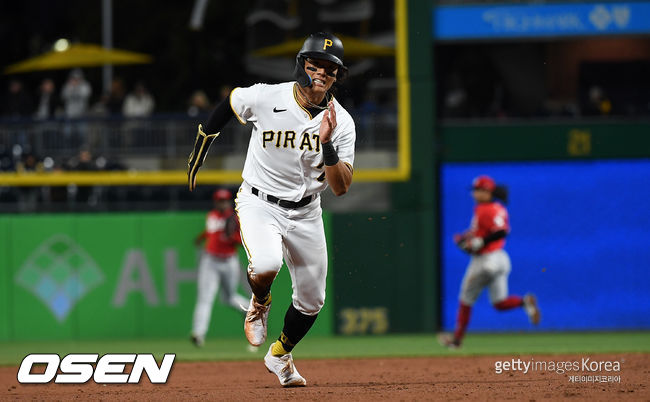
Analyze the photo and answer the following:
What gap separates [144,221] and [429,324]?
4.10 meters

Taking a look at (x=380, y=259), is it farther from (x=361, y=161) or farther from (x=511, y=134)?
(x=511, y=134)

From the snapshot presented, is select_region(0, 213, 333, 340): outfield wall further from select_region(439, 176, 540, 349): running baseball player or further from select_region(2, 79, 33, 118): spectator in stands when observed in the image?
select_region(439, 176, 540, 349): running baseball player

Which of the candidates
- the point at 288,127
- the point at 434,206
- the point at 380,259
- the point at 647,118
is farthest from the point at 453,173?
the point at 288,127

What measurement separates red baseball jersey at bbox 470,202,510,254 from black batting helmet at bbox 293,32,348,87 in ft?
17.9

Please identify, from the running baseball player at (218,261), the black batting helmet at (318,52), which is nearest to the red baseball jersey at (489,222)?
the running baseball player at (218,261)

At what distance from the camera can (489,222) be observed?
13000mm

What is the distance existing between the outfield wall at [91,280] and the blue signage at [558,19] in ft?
14.2

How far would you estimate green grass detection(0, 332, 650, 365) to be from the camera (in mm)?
12882

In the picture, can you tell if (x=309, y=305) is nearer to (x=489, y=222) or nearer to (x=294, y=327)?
(x=294, y=327)

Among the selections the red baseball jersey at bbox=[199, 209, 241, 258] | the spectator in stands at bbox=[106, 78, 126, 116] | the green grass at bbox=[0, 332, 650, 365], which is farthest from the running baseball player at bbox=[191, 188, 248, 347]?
the spectator in stands at bbox=[106, 78, 126, 116]

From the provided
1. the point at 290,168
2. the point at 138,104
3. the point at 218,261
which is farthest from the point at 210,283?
the point at 290,168

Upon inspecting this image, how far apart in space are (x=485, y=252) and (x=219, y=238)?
11.0 feet

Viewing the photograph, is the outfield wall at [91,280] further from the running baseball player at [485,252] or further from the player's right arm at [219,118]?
the player's right arm at [219,118]

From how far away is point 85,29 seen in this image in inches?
1085
